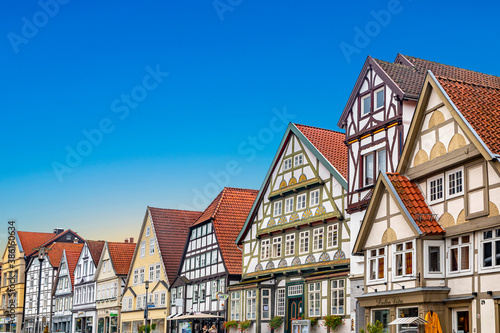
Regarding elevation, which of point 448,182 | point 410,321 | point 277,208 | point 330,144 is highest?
point 330,144

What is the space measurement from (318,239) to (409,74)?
33.3ft

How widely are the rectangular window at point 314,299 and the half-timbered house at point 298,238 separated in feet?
0.12

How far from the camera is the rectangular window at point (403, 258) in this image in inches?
995

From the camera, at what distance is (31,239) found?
3935 inches

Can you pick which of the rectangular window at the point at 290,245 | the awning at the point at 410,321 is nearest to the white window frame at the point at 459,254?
the awning at the point at 410,321

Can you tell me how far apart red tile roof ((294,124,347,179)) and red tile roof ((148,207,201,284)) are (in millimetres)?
20994

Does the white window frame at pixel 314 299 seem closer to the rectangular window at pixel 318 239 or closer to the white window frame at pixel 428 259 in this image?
the rectangular window at pixel 318 239

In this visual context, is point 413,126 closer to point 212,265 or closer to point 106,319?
point 212,265

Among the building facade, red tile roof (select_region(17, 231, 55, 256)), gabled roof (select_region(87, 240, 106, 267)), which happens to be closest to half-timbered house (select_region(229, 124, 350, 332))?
the building facade

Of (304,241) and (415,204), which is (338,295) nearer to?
(304,241)

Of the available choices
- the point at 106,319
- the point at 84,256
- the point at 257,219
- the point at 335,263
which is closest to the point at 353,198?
the point at 335,263

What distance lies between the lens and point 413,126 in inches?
1030

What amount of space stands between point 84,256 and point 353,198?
161 ft

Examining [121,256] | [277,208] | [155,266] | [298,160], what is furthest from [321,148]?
[121,256]
